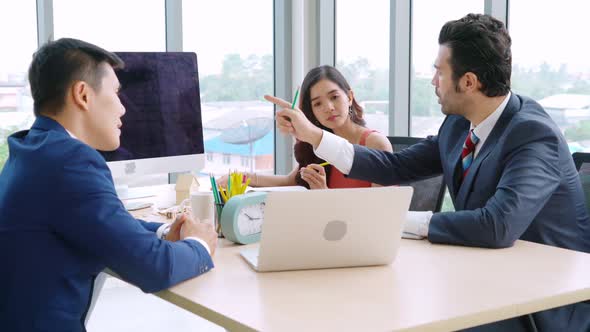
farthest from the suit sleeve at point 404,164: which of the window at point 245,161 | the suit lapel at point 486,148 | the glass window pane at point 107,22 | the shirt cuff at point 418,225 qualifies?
the window at point 245,161

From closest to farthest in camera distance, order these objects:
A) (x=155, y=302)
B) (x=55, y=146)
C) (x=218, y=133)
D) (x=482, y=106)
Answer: (x=55, y=146), (x=482, y=106), (x=155, y=302), (x=218, y=133)

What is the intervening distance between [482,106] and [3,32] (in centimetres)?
263

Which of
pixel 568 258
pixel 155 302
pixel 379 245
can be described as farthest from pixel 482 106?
pixel 155 302

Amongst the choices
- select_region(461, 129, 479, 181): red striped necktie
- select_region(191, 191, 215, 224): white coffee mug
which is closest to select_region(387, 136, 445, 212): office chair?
select_region(461, 129, 479, 181): red striped necktie

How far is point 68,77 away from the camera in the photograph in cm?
161

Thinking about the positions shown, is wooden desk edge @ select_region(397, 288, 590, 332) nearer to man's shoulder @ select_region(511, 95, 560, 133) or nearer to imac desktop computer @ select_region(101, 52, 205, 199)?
man's shoulder @ select_region(511, 95, 560, 133)

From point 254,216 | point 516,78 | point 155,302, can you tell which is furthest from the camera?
point 155,302

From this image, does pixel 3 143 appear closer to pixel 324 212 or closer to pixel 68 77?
pixel 68 77

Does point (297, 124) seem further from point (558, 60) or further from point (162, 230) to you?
point (558, 60)

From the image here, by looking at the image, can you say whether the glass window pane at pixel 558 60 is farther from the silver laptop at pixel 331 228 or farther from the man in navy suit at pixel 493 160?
the silver laptop at pixel 331 228

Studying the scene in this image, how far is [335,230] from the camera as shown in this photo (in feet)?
5.21

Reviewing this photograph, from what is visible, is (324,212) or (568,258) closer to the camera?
(324,212)

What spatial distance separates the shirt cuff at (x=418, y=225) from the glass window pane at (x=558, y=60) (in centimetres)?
169

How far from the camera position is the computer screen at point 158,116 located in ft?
8.24
